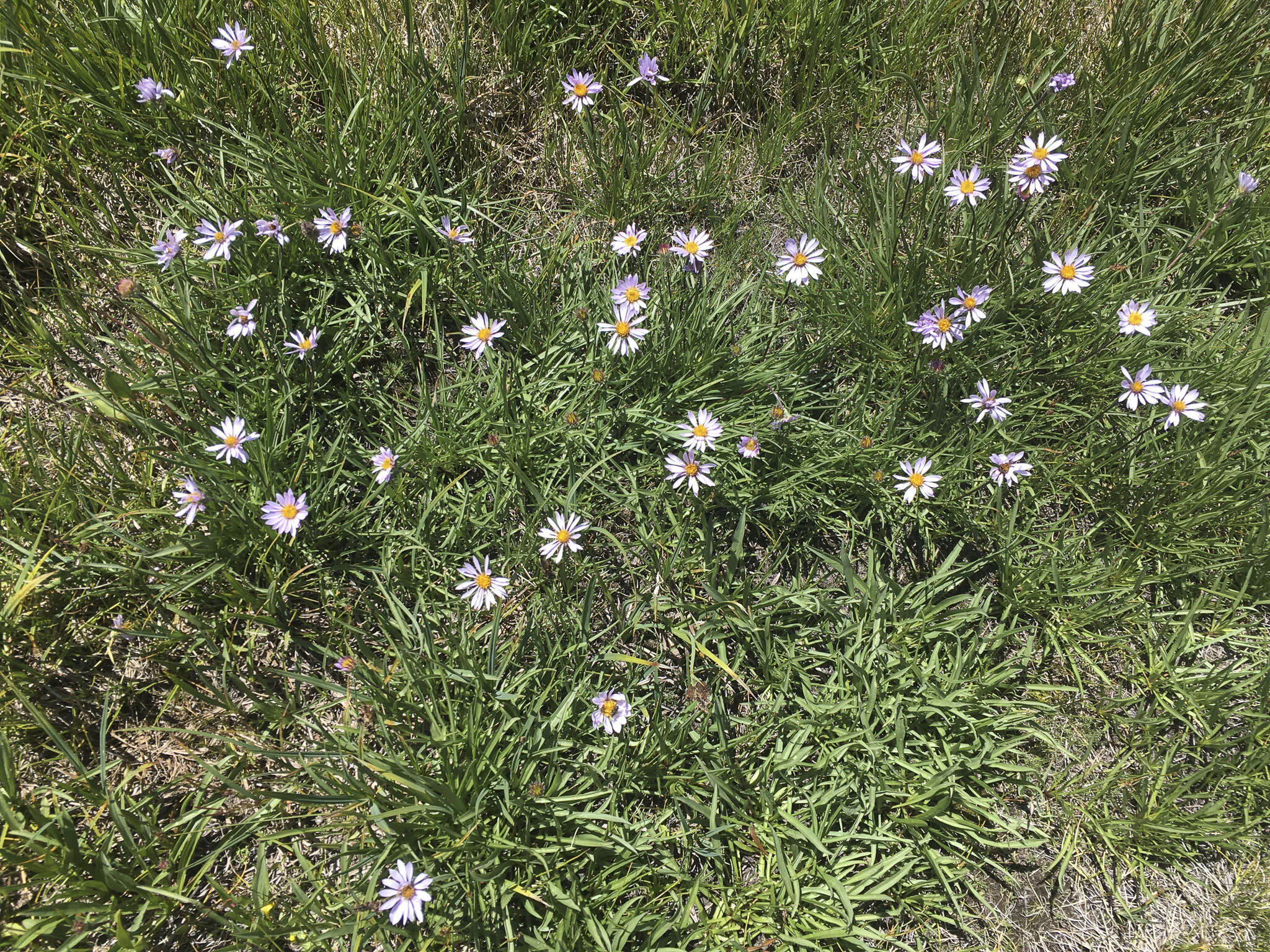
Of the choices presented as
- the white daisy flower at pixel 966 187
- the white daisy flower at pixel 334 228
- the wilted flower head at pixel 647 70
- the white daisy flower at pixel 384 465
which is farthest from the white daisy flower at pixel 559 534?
the white daisy flower at pixel 966 187

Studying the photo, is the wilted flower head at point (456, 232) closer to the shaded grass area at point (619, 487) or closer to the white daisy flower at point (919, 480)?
the shaded grass area at point (619, 487)

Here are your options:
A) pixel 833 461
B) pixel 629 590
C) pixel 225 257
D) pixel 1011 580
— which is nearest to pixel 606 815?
pixel 629 590

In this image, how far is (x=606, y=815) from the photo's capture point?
1.83 meters

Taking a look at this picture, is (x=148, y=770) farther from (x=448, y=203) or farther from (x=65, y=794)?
(x=448, y=203)

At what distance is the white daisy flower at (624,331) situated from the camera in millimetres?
2148

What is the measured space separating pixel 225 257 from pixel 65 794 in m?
1.47

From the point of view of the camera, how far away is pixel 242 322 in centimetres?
→ 219

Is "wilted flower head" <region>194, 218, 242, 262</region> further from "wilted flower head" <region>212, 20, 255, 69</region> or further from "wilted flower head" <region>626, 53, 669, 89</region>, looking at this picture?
"wilted flower head" <region>626, 53, 669, 89</region>

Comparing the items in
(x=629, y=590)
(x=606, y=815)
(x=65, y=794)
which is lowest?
(x=606, y=815)

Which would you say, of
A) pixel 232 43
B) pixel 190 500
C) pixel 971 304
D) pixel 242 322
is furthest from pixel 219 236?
pixel 971 304

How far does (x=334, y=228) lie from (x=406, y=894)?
1.82 metres

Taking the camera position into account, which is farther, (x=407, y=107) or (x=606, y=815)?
(x=407, y=107)

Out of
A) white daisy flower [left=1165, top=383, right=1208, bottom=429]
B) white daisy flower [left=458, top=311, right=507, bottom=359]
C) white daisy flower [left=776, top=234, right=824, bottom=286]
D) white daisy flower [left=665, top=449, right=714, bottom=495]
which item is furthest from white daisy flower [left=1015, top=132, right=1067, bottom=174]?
white daisy flower [left=458, top=311, right=507, bottom=359]

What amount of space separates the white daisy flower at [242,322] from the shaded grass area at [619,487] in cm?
4
